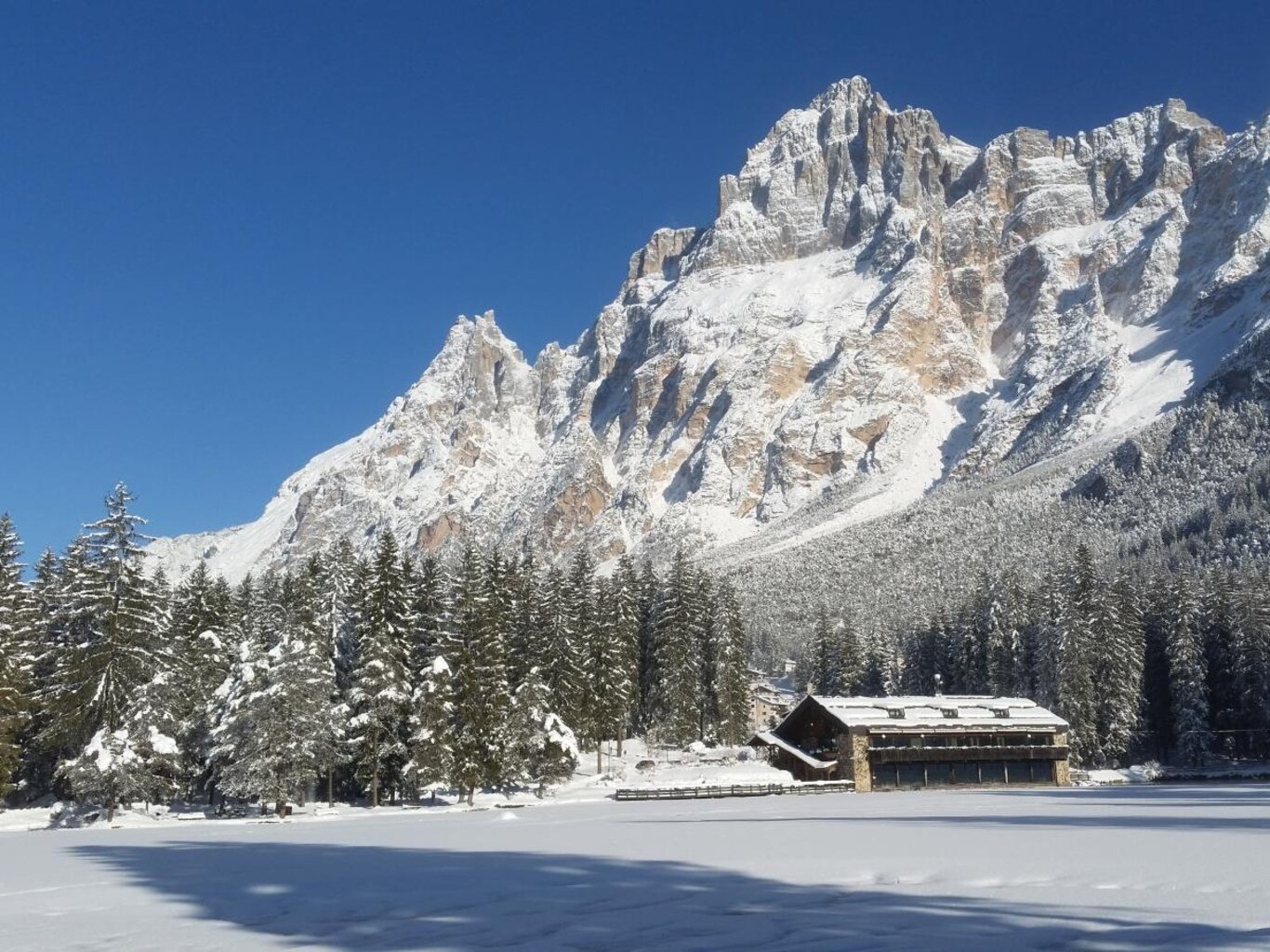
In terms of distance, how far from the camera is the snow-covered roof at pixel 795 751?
56688mm

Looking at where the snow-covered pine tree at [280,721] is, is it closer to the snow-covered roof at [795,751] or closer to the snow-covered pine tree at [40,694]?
the snow-covered pine tree at [40,694]

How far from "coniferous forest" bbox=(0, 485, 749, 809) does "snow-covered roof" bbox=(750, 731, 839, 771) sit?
9.56 meters

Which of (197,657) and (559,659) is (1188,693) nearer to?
(559,659)

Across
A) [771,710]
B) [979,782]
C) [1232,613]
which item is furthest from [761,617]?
[979,782]

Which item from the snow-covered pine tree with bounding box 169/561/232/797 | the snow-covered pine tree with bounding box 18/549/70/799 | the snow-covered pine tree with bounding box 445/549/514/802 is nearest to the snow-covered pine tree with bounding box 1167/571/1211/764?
the snow-covered pine tree with bounding box 445/549/514/802

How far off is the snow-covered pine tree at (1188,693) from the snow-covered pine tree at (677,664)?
102 feet

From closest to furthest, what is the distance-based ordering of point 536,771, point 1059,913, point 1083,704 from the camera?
point 1059,913 < point 536,771 < point 1083,704

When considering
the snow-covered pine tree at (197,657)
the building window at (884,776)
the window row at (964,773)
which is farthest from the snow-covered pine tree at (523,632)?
the window row at (964,773)

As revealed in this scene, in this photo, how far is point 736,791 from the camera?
47.5m

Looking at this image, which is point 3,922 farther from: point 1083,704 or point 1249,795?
point 1083,704

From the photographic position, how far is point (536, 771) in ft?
157

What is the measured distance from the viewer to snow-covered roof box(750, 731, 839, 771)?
186 feet

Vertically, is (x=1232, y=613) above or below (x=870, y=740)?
above

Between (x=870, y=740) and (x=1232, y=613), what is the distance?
3239 centimetres
